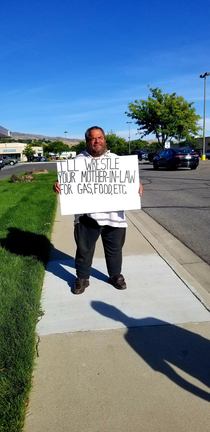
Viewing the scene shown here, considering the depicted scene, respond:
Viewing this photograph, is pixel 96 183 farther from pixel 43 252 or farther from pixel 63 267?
pixel 43 252

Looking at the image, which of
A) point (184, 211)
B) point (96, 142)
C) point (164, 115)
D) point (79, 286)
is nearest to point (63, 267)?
point (79, 286)

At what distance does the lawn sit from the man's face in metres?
1.54

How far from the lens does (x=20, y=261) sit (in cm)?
473

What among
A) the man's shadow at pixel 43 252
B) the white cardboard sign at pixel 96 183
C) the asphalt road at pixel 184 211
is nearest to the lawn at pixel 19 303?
the man's shadow at pixel 43 252

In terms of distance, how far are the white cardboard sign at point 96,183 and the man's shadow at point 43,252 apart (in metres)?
0.97

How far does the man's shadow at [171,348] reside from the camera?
8.17 ft

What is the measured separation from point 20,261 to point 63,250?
99 centimetres

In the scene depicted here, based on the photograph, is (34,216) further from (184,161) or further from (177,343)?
(184,161)

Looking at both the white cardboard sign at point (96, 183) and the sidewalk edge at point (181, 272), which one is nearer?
the sidewalk edge at point (181, 272)

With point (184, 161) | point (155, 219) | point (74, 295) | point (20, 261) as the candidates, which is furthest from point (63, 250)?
point (184, 161)

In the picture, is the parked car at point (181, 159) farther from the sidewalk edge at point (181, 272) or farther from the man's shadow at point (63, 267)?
the man's shadow at point (63, 267)

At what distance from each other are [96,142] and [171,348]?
2.02 meters

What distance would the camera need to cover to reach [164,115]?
42.3m

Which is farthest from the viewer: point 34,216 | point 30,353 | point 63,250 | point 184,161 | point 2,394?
point 184,161
